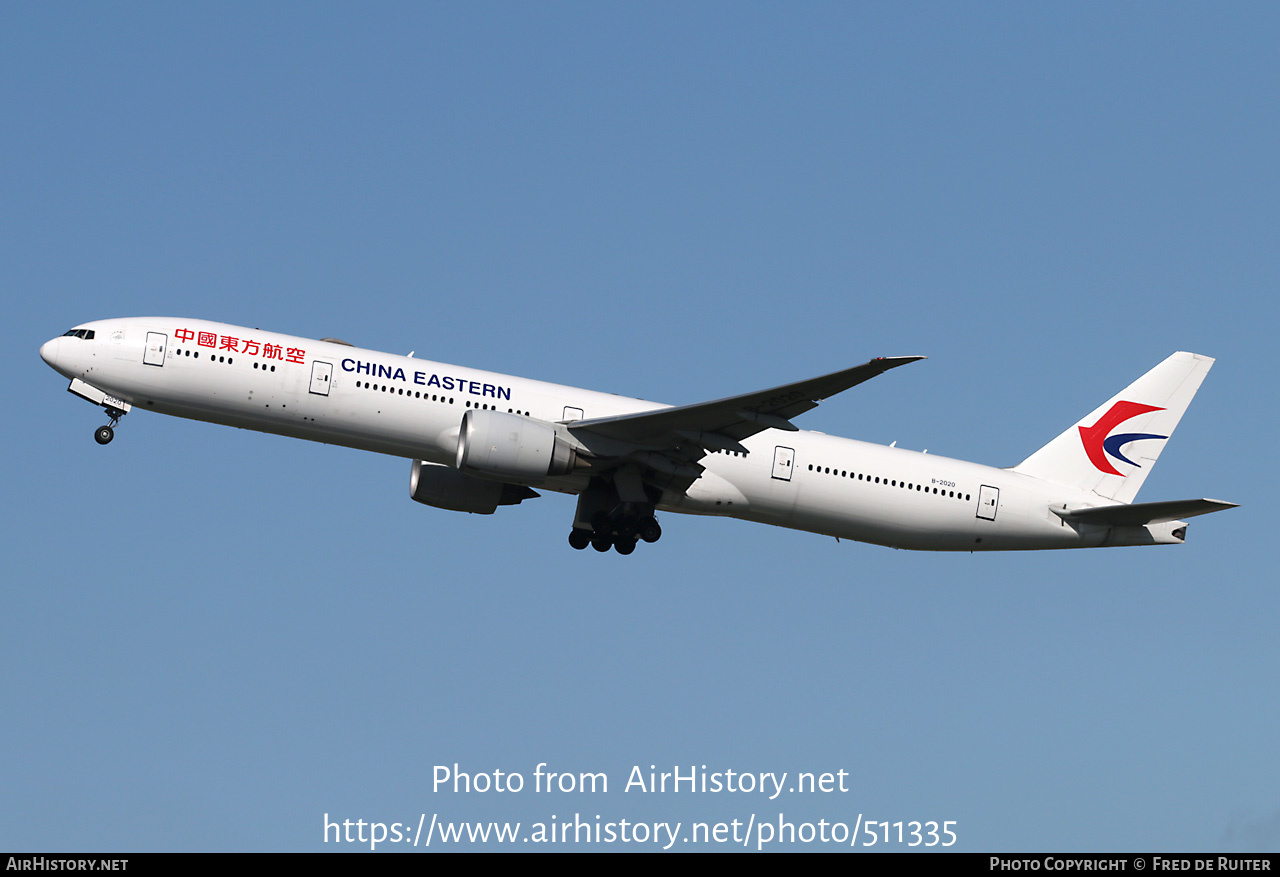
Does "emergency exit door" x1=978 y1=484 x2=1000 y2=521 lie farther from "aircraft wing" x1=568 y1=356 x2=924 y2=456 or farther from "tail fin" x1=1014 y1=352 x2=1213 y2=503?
"aircraft wing" x1=568 y1=356 x2=924 y2=456

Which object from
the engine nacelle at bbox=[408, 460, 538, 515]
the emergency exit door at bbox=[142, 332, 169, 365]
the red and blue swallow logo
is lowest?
Result: the engine nacelle at bbox=[408, 460, 538, 515]

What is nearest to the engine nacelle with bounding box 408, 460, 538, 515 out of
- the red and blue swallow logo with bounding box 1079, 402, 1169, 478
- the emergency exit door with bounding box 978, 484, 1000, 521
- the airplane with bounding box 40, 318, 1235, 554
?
the airplane with bounding box 40, 318, 1235, 554

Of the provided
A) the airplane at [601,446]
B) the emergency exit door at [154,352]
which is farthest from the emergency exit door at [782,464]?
the emergency exit door at [154,352]

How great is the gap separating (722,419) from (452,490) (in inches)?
334

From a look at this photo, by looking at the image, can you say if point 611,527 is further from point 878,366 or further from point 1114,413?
point 1114,413

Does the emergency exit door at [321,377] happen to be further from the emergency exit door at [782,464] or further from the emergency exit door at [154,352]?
the emergency exit door at [782,464]

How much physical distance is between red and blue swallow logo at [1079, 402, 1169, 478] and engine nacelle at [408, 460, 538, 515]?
51.7 ft

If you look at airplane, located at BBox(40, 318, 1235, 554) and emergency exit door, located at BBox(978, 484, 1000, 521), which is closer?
airplane, located at BBox(40, 318, 1235, 554)

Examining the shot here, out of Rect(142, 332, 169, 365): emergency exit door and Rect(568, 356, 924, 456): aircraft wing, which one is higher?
Rect(142, 332, 169, 365): emergency exit door

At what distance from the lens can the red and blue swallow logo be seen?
39750 mm

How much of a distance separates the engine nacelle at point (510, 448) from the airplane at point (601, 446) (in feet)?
0.13

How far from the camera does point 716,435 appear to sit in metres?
34.3

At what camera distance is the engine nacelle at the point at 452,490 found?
3819 centimetres
